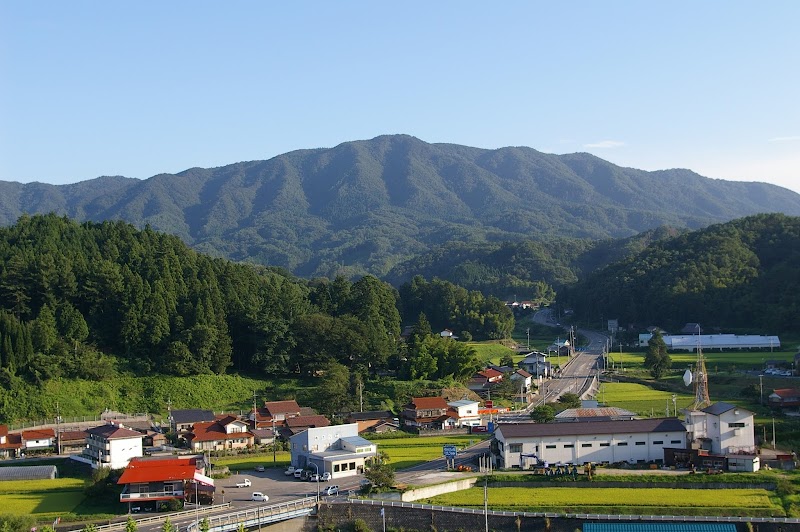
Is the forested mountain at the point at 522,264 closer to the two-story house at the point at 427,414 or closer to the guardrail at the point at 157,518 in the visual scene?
the two-story house at the point at 427,414

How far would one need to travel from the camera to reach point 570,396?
128 feet

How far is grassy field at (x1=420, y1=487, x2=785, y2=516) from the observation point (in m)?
22.7

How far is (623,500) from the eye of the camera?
23.6 meters

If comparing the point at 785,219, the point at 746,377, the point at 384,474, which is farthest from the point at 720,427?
the point at 785,219

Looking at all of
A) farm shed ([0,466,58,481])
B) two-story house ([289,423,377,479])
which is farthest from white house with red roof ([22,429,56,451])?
two-story house ([289,423,377,479])

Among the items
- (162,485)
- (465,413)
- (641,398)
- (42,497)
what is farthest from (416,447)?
(641,398)

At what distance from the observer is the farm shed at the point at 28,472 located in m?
28.0

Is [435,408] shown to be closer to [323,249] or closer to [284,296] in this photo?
[284,296]

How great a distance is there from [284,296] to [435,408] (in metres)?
15.5

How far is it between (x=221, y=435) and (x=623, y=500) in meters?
16.5

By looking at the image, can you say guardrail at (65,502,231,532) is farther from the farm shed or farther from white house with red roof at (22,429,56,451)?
white house with red roof at (22,429,56,451)

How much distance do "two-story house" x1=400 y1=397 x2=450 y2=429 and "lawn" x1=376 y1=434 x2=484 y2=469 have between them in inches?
62.0

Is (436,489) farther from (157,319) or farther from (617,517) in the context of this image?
(157,319)

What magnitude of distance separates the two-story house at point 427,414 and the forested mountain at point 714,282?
33.3 meters
